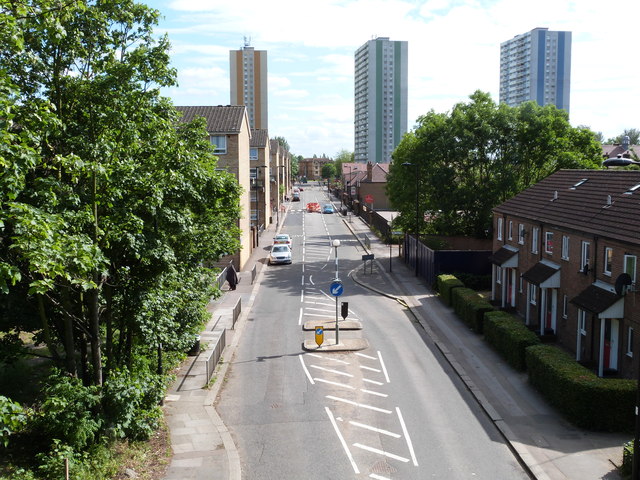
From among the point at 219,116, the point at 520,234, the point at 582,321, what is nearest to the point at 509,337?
the point at 582,321

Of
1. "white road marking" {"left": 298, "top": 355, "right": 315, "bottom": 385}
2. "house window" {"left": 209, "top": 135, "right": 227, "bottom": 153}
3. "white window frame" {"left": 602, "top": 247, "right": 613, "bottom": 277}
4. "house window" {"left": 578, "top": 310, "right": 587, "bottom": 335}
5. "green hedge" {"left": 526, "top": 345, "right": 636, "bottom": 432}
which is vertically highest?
"house window" {"left": 209, "top": 135, "right": 227, "bottom": 153}

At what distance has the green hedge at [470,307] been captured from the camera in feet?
95.9

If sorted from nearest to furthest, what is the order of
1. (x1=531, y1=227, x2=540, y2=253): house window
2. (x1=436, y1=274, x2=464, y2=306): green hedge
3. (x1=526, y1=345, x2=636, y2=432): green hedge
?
(x1=526, y1=345, x2=636, y2=432): green hedge
(x1=531, y1=227, x2=540, y2=253): house window
(x1=436, y1=274, x2=464, y2=306): green hedge

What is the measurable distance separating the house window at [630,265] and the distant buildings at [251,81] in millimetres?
173114

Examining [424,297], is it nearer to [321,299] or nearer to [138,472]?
[321,299]

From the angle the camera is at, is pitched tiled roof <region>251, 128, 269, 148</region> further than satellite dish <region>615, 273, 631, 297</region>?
Yes

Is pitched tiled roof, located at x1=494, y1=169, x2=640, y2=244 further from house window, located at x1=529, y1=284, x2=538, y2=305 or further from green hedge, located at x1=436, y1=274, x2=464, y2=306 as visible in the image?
green hedge, located at x1=436, y1=274, x2=464, y2=306

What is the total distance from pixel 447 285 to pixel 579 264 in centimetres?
1110

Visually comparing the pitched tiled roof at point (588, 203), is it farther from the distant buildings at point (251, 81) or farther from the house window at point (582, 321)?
the distant buildings at point (251, 81)

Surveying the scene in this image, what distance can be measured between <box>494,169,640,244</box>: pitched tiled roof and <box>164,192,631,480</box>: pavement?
616cm

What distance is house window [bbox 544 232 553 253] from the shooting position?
1144 inches

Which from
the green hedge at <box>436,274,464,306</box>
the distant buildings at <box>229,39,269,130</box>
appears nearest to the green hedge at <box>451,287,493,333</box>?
the green hedge at <box>436,274,464,306</box>

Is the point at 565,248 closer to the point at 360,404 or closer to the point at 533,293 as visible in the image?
the point at 533,293

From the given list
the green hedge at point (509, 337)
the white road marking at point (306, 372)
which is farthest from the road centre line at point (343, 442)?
the green hedge at point (509, 337)
